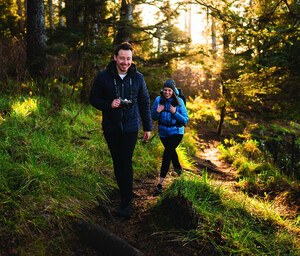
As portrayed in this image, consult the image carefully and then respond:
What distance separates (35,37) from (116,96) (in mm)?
6696

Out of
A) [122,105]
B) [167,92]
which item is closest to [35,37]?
[167,92]

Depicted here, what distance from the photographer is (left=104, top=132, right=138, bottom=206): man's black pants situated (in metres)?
4.29

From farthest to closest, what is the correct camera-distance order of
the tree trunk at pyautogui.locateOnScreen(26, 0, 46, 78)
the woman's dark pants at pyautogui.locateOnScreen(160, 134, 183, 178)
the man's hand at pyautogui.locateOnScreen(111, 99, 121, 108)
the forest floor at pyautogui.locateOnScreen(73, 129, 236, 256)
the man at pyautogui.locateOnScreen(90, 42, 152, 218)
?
1. the tree trunk at pyautogui.locateOnScreen(26, 0, 46, 78)
2. the woman's dark pants at pyautogui.locateOnScreen(160, 134, 183, 178)
3. the man at pyautogui.locateOnScreen(90, 42, 152, 218)
4. the man's hand at pyautogui.locateOnScreen(111, 99, 121, 108)
5. the forest floor at pyautogui.locateOnScreen(73, 129, 236, 256)

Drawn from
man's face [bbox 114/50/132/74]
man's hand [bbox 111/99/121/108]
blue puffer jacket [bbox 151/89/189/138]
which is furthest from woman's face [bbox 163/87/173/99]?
man's hand [bbox 111/99/121/108]

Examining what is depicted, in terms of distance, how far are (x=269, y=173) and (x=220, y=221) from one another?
5.22m

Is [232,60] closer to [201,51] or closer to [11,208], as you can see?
[201,51]

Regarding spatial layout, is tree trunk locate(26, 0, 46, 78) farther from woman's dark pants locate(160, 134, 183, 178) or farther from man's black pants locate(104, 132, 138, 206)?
man's black pants locate(104, 132, 138, 206)

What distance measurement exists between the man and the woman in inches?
58.9

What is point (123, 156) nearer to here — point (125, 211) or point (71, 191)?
point (125, 211)

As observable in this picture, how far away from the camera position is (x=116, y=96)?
4203 mm

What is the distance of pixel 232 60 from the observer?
13.0 metres

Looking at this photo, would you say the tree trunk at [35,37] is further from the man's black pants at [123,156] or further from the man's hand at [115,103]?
the man's hand at [115,103]

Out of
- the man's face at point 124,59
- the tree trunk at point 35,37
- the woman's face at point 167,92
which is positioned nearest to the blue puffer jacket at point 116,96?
the man's face at point 124,59

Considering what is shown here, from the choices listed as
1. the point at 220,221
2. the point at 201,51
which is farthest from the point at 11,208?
the point at 201,51
